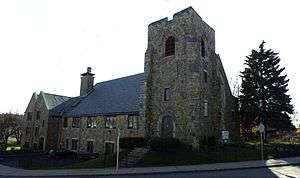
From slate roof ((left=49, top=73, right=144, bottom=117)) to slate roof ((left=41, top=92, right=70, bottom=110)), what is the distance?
97 centimetres

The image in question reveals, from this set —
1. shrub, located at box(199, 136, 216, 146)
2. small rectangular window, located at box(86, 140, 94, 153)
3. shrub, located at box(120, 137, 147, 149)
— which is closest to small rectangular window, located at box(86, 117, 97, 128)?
small rectangular window, located at box(86, 140, 94, 153)

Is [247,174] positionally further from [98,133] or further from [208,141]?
[98,133]

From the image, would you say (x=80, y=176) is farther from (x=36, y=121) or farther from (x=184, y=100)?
(x=36, y=121)

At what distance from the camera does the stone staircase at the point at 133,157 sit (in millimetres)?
23812

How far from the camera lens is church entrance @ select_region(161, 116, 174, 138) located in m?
27.7

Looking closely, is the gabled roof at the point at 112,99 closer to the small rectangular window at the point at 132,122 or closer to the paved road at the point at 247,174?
the small rectangular window at the point at 132,122

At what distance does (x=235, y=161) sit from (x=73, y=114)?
85.4 feet

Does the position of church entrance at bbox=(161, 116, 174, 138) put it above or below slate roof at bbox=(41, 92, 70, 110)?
below

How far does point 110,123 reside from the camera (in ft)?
113

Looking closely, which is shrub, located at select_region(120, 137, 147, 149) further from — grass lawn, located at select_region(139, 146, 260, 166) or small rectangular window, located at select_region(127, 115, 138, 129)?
small rectangular window, located at select_region(127, 115, 138, 129)

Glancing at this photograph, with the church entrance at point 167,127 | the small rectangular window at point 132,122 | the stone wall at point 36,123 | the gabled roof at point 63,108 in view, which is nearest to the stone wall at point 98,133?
the small rectangular window at point 132,122

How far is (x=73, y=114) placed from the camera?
41906mm

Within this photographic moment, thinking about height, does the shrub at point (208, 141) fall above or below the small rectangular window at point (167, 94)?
below

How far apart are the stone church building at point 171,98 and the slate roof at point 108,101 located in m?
0.16
